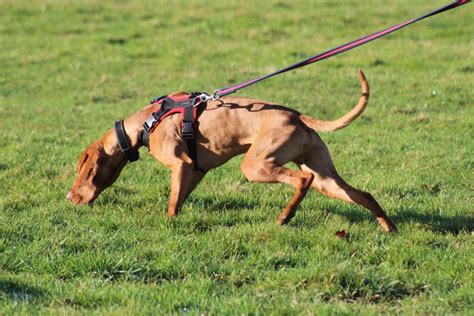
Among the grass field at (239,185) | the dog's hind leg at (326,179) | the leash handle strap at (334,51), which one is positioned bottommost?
the grass field at (239,185)

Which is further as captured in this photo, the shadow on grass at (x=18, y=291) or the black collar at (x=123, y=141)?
the black collar at (x=123, y=141)

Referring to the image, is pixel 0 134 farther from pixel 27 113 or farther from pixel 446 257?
pixel 446 257

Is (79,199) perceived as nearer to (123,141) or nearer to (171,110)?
(123,141)

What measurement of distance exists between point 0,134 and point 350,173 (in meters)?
4.68

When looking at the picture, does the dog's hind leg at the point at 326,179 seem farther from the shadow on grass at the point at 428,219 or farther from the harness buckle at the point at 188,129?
the harness buckle at the point at 188,129

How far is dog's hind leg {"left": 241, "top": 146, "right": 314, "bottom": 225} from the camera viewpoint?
661 centimetres

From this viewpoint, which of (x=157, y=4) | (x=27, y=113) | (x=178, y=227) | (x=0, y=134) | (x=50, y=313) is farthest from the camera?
(x=157, y=4)

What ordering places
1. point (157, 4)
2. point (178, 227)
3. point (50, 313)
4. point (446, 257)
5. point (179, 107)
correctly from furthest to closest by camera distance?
point (157, 4)
point (179, 107)
point (178, 227)
point (446, 257)
point (50, 313)

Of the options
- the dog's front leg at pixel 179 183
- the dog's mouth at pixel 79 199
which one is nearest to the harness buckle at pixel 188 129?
the dog's front leg at pixel 179 183

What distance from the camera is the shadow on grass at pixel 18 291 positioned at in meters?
5.19

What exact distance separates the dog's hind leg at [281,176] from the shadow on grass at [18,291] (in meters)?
2.08

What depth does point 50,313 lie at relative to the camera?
4.83 m

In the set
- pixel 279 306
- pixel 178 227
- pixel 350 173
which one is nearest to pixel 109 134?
pixel 178 227

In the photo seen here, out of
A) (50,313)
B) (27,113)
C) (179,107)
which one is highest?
(179,107)
